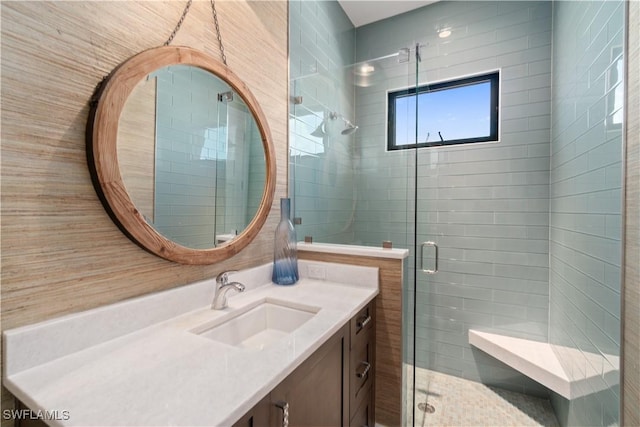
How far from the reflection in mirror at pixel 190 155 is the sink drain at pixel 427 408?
169 cm

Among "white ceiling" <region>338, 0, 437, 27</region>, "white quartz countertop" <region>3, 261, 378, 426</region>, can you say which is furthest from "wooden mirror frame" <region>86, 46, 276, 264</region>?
"white ceiling" <region>338, 0, 437, 27</region>

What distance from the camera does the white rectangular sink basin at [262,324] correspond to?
117 centimetres

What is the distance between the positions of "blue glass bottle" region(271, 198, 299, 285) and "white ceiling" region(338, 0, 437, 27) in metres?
1.95

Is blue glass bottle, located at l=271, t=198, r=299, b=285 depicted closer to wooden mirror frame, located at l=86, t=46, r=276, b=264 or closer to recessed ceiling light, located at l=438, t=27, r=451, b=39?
wooden mirror frame, located at l=86, t=46, r=276, b=264

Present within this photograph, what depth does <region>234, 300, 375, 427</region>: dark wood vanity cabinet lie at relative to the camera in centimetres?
76

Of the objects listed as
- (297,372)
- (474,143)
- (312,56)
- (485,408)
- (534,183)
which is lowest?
(485,408)

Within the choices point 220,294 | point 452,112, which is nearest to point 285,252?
point 220,294

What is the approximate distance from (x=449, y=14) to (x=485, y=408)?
301cm

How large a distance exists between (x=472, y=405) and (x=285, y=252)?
1.71 m

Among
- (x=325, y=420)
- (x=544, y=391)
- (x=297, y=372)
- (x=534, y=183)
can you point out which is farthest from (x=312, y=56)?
(x=544, y=391)

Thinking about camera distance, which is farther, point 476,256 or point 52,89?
point 476,256

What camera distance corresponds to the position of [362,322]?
4.42 ft

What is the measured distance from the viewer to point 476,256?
2.22 metres

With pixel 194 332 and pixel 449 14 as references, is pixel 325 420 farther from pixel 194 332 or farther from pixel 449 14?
pixel 449 14
